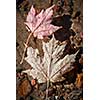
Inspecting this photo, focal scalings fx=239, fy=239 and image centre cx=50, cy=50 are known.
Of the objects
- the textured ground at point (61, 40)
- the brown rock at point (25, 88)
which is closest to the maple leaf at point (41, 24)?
the textured ground at point (61, 40)

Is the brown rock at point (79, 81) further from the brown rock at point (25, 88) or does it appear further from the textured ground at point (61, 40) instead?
the brown rock at point (25, 88)

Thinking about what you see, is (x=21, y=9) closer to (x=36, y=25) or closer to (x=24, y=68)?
(x=36, y=25)

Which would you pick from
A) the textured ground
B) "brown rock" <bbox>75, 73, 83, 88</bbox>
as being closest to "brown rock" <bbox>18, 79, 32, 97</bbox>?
the textured ground

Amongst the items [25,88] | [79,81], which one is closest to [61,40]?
[79,81]

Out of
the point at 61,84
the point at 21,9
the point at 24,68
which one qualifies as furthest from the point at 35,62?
the point at 21,9

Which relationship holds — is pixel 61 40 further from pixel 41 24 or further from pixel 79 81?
pixel 79 81

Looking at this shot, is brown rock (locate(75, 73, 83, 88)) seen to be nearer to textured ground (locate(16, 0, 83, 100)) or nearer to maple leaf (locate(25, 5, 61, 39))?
textured ground (locate(16, 0, 83, 100))
